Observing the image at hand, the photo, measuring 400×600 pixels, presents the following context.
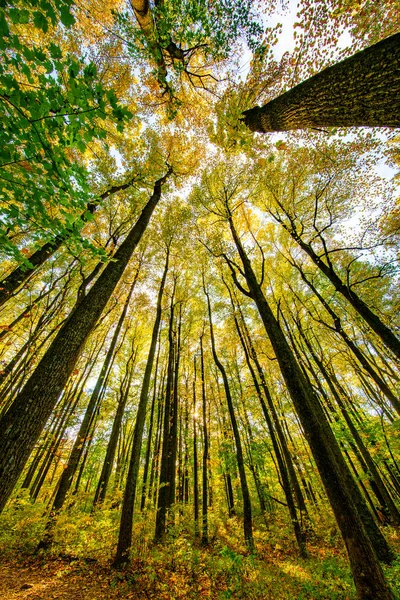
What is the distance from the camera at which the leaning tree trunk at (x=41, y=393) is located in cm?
226

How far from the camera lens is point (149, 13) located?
525cm

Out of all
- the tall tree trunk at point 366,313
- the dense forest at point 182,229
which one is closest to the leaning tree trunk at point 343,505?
the dense forest at point 182,229

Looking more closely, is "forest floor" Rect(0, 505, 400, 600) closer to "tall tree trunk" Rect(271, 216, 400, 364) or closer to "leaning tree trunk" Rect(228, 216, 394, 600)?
"leaning tree trunk" Rect(228, 216, 394, 600)

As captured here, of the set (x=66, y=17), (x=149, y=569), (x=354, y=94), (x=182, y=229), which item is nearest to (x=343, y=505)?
(x=149, y=569)

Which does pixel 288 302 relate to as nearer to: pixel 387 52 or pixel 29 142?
pixel 387 52

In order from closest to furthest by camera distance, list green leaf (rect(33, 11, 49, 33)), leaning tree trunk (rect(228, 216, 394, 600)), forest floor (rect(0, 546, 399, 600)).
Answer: green leaf (rect(33, 11, 49, 33)), leaning tree trunk (rect(228, 216, 394, 600)), forest floor (rect(0, 546, 399, 600))

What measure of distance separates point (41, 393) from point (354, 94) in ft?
17.4

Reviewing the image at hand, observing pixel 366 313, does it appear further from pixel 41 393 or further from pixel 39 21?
pixel 39 21

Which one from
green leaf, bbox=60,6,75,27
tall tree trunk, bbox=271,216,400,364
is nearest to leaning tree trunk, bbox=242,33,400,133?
green leaf, bbox=60,6,75,27

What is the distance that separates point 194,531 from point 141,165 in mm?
13971

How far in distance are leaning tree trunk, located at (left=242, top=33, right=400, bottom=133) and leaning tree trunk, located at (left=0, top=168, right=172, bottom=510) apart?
363 centimetres

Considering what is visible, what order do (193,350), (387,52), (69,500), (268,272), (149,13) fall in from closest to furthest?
(387,52) < (149,13) < (69,500) < (268,272) < (193,350)

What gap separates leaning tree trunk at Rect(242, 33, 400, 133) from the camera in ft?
7.41

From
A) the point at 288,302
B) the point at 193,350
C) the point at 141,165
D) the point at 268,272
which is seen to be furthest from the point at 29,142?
the point at 193,350
